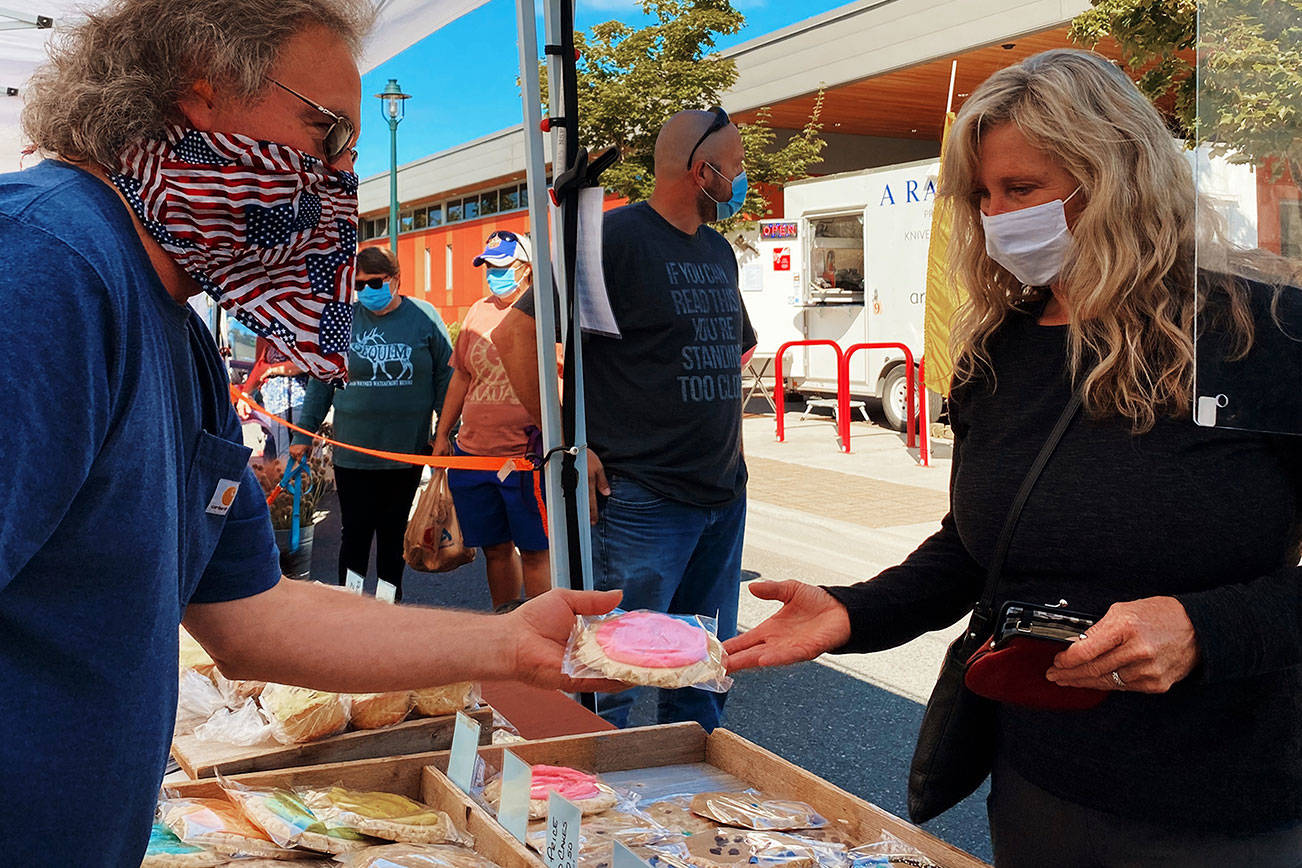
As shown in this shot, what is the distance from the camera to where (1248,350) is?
5.15 feet

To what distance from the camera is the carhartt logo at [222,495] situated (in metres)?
1.46

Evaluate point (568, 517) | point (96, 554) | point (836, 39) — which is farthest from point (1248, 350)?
point (836, 39)

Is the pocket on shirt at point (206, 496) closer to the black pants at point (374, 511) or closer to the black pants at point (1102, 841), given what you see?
the black pants at point (1102, 841)

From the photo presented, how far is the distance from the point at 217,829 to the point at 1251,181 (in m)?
1.93

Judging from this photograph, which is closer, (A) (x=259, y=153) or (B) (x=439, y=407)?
(A) (x=259, y=153)

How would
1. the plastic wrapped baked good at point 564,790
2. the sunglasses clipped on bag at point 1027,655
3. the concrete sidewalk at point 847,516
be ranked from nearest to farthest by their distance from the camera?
1. the sunglasses clipped on bag at point 1027,655
2. the plastic wrapped baked good at point 564,790
3. the concrete sidewalk at point 847,516

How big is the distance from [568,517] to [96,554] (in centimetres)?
245

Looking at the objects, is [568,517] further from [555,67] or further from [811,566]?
[811,566]

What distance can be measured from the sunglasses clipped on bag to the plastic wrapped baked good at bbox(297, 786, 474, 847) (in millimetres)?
1050

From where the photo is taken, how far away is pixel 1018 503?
1.84 meters

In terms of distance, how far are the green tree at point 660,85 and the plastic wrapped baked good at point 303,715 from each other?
17.1 meters

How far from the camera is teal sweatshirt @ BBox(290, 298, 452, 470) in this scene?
5.89 metres

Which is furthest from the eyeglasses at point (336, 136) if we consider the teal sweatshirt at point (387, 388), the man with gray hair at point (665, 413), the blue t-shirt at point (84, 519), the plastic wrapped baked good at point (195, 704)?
the teal sweatshirt at point (387, 388)

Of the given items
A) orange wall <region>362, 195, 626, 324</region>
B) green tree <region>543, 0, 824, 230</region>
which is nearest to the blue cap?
green tree <region>543, 0, 824, 230</region>
